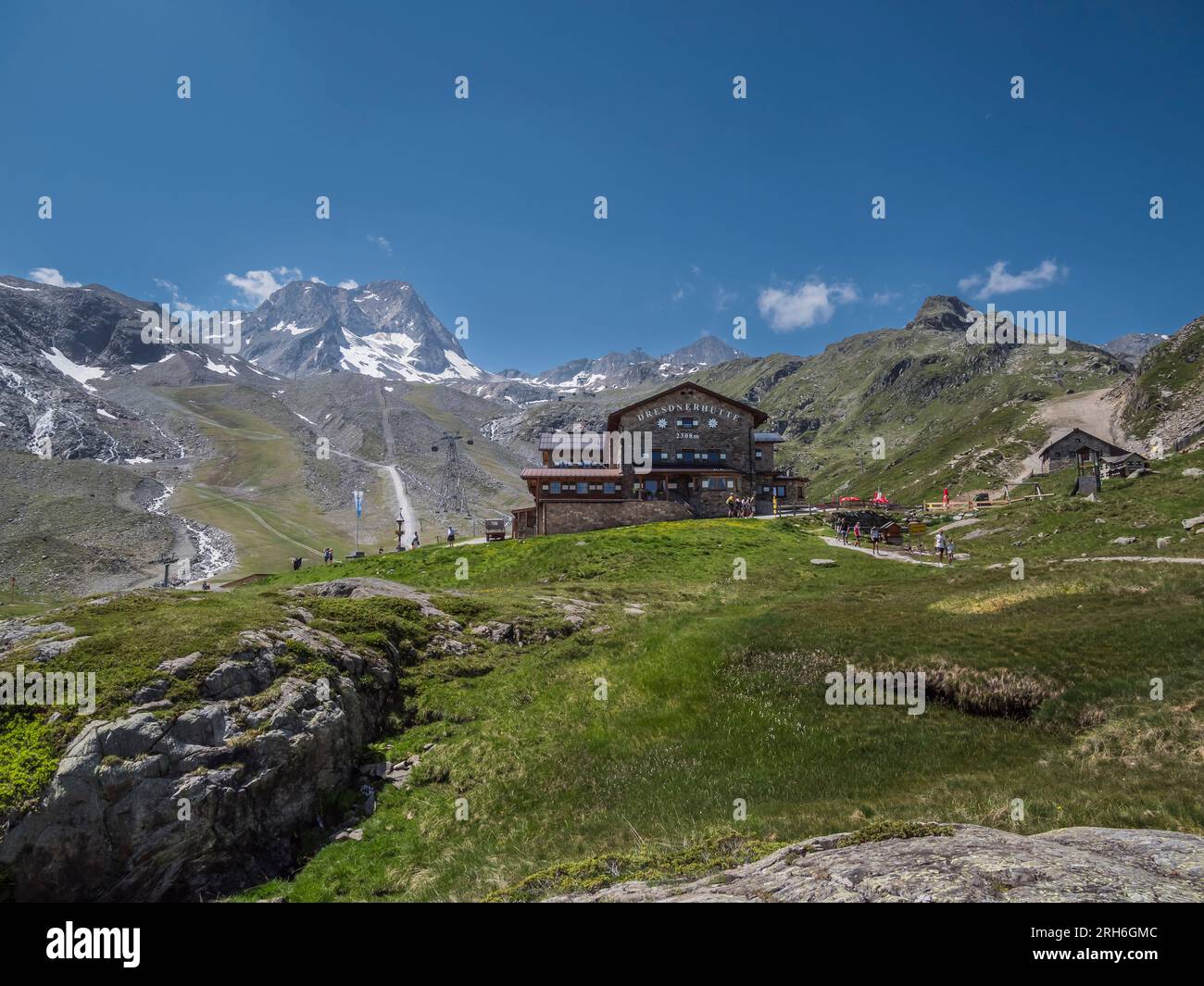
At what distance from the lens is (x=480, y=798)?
52.0ft

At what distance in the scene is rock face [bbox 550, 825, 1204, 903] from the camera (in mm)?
6133

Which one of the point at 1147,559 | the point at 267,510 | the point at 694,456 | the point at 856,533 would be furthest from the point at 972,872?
the point at 267,510

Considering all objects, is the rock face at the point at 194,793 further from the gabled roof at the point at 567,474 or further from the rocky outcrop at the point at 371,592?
the gabled roof at the point at 567,474

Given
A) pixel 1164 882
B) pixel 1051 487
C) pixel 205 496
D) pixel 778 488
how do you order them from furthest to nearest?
pixel 205 496
pixel 778 488
pixel 1051 487
pixel 1164 882

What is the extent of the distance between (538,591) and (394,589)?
8.27m

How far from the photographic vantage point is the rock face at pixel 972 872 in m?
Result: 6.13

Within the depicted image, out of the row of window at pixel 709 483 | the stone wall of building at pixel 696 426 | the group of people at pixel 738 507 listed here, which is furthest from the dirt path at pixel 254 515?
the group of people at pixel 738 507

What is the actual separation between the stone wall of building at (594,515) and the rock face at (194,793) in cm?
4404

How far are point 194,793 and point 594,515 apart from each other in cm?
4963

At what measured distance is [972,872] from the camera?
21.7ft

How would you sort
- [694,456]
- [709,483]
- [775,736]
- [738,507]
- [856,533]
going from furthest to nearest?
[694,456]
[709,483]
[738,507]
[856,533]
[775,736]

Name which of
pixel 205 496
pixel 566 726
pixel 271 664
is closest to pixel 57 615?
pixel 271 664

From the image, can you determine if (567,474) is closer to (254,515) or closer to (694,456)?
(694,456)
